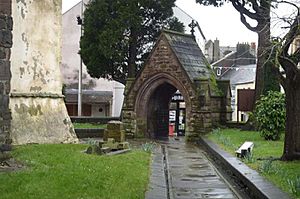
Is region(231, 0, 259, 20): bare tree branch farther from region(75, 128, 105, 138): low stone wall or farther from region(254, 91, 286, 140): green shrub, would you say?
region(75, 128, 105, 138): low stone wall

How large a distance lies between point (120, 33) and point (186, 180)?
17670 millimetres

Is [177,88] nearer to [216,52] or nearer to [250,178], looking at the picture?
[250,178]

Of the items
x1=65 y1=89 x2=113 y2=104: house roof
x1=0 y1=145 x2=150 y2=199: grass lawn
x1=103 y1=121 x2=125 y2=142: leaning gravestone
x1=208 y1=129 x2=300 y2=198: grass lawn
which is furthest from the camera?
x1=65 y1=89 x2=113 y2=104: house roof

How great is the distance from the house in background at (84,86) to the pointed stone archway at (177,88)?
16.2 metres

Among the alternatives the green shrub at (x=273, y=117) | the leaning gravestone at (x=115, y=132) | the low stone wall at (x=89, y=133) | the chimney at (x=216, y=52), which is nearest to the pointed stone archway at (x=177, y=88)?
the low stone wall at (x=89, y=133)

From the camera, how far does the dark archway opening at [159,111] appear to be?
27.4 meters

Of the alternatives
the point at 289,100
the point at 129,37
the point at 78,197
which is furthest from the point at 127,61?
the point at 78,197

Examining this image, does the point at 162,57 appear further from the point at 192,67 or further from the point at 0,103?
the point at 0,103

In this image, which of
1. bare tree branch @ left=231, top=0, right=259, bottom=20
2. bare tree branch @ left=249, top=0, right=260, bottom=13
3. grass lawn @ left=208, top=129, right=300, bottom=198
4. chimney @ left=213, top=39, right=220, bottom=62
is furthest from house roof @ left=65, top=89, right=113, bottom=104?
grass lawn @ left=208, top=129, right=300, bottom=198

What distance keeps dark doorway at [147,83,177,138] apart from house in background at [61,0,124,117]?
15001 mm

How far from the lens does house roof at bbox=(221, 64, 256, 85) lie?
47494mm

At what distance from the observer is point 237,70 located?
53156 mm

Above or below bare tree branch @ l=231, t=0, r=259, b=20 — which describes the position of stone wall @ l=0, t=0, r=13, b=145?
below

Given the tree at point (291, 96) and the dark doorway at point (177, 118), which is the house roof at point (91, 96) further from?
the tree at point (291, 96)
